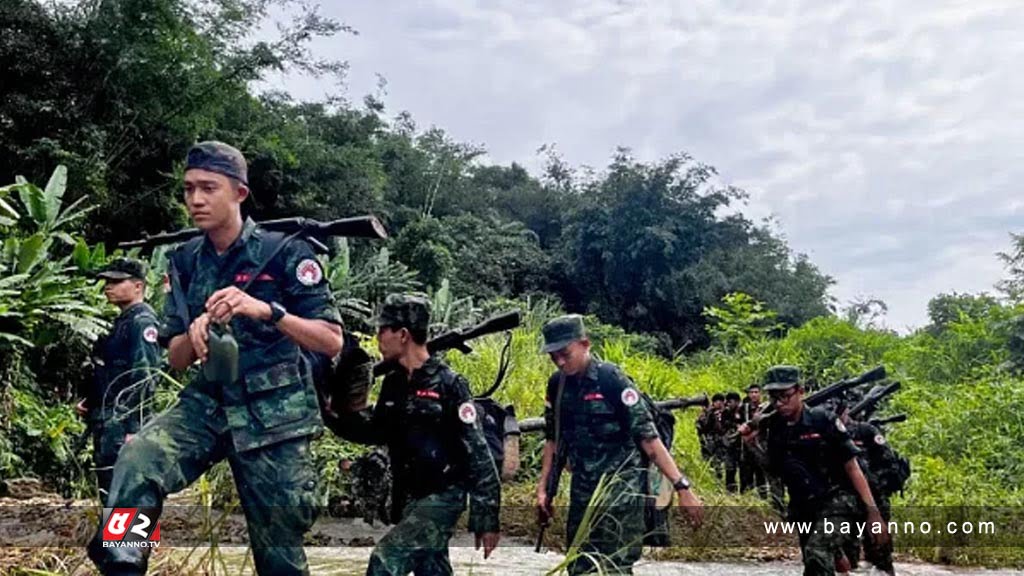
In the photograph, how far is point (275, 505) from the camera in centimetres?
312

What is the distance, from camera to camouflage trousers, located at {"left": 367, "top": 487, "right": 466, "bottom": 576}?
385 cm

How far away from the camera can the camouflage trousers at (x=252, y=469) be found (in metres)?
3.02

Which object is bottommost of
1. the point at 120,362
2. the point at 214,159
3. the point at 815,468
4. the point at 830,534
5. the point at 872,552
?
the point at 872,552

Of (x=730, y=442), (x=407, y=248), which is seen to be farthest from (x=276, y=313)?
(x=407, y=248)

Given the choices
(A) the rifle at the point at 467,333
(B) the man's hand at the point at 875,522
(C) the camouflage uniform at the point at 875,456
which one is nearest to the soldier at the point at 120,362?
(A) the rifle at the point at 467,333

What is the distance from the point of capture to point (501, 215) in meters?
32.4

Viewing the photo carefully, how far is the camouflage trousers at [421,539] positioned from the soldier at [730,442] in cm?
633

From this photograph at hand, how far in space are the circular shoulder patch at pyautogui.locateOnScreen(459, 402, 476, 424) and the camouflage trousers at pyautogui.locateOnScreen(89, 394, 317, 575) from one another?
0.99 m

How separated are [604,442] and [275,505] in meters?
2.16

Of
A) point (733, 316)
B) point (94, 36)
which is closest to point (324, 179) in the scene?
point (94, 36)

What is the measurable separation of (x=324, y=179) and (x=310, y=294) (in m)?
19.7

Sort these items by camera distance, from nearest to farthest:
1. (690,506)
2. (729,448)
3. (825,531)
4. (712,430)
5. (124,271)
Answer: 1. (690,506)
2. (825,531)
3. (124,271)
4. (729,448)
5. (712,430)

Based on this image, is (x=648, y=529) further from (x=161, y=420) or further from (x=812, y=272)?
(x=812, y=272)

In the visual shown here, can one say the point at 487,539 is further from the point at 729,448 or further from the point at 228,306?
the point at 729,448
